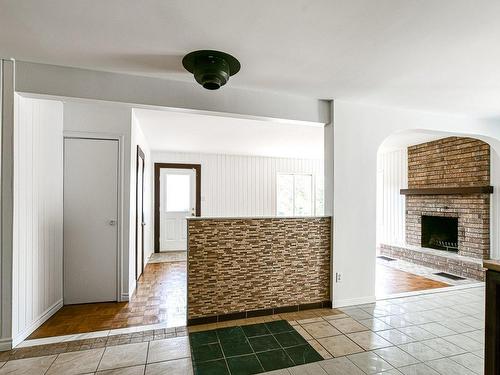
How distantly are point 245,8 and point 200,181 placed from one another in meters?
5.25

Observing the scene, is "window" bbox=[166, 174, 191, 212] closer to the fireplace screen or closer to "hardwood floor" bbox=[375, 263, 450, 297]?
"hardwood floor" bbox=[375, 263, 450, 297]

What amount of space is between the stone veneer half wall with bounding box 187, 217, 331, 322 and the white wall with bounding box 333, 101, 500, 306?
0.62 ft

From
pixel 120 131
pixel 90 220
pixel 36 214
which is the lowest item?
pixel 90 220

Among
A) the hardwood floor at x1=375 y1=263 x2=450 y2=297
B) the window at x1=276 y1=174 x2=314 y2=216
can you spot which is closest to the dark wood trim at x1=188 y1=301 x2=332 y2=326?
the hardwood floor at x1=375 y1=263 x2=450 y2=297

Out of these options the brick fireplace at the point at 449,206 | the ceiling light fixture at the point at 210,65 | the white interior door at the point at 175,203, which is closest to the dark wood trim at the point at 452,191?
the brick fireplace at the point at 449,206

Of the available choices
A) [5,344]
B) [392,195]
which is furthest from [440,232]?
[5,344]

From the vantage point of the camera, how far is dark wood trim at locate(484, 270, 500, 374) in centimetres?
145

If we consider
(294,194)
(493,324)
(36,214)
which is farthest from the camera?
(294,194)

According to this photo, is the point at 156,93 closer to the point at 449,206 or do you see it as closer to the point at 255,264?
the point at 255,264

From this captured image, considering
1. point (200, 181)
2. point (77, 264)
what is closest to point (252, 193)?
point (200, 181)

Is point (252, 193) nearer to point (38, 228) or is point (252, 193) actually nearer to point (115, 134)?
point (115, 134)

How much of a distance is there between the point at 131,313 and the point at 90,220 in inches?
45.8

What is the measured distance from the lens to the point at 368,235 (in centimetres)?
325

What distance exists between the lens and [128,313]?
2.91 m
